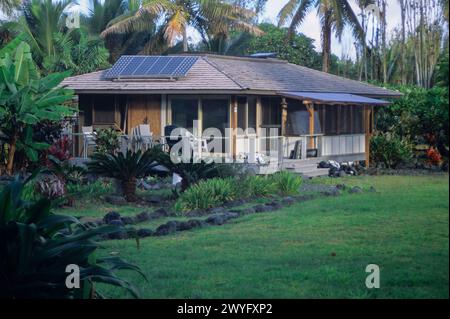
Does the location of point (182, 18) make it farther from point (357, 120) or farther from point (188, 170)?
point (188, 170)

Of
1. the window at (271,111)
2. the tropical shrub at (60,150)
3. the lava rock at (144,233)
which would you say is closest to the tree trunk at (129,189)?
the tropical shrub at (60,150)

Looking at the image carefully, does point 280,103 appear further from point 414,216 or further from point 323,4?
point 414,216

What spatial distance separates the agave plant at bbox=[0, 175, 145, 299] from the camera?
23.9ft

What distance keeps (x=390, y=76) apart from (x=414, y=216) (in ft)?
85.3

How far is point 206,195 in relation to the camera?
1680cm

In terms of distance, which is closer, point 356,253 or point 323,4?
point 356,253

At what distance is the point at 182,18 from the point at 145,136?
7.16 m

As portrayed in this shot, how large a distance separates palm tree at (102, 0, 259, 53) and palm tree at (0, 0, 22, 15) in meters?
3.44

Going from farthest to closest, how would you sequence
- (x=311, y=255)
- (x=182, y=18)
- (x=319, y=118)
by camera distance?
(x=182, y=18), (x=319, y=118), (x=311, y=255)

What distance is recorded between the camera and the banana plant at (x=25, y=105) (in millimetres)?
16406

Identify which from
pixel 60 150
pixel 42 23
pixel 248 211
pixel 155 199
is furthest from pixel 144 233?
pixel 42 23
